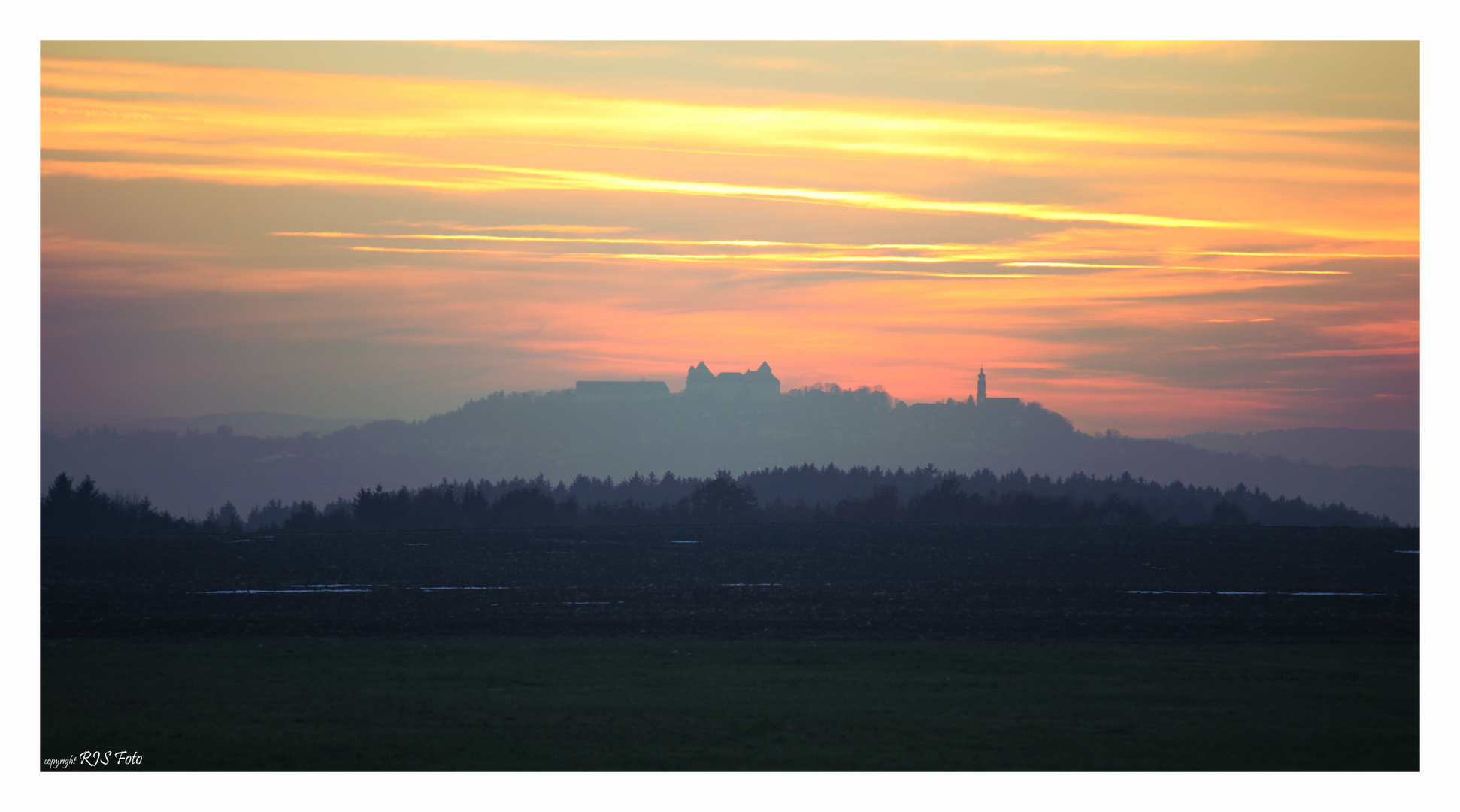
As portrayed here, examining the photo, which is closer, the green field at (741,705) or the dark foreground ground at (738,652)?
the green field at (741,705)

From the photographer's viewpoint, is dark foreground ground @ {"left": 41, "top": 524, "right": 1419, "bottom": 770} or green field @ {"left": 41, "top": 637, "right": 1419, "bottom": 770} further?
dark foreground ground @ {"left": 41, "top": 524, "right": 1419, "bottom": 770}

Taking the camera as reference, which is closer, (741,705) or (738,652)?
(741,705)

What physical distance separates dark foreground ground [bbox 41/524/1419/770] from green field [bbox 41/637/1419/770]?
0.05 metres

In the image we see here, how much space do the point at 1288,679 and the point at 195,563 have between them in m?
27.8

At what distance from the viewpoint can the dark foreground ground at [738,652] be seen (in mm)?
12375

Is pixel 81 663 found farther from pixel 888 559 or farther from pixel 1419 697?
pixel 888 559

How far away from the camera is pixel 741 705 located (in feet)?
47.5

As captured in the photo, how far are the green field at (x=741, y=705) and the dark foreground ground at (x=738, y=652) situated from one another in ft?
0.18

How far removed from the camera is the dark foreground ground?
1238cm

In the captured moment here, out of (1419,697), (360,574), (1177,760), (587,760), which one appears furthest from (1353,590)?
(360,574)

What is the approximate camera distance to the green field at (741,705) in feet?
39.3

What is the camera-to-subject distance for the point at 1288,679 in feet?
52.6

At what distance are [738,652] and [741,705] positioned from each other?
504cm

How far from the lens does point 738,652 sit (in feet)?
64.0
